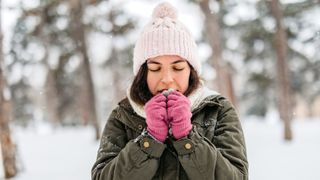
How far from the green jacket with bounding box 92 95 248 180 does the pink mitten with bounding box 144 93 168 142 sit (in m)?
0.03

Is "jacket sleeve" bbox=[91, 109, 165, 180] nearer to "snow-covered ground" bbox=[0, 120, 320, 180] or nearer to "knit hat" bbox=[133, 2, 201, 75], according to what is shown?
"knit hat" bbox=[133, 2, 201, 75]

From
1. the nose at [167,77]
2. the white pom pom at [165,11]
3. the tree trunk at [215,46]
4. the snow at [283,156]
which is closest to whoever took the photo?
the nose at [167,77]

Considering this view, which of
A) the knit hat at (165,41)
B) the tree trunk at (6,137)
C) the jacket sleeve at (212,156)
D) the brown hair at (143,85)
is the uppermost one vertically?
the knit hat at (165,41)

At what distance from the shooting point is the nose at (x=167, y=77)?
1910 mm

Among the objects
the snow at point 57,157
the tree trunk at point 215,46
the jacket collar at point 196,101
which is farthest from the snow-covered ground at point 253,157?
the jacket collar at point 196,101

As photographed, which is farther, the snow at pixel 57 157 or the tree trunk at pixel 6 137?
the snow at pixel 57 157

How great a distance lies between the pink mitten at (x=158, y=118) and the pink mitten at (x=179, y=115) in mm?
24

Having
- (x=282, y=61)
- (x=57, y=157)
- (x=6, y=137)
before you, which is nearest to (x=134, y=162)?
(x=6, y=137)

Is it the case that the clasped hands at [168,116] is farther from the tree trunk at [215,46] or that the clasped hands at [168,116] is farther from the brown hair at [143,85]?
the tree trunk at [215,46]

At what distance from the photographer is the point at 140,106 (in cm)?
198

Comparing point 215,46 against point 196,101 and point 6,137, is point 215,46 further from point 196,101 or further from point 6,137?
point 196,101

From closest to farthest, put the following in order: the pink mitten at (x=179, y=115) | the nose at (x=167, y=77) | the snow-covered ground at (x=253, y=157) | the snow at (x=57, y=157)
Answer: the pink mitten at (x=179, y=115)
the nose at (x=167, y=77)
the snow-covered ground at (x=253, y=157)
the snow at (x=57, y=157)

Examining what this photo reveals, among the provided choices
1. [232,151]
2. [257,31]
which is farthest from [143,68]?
[257,31]

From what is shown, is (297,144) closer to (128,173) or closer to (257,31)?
(257,31)
